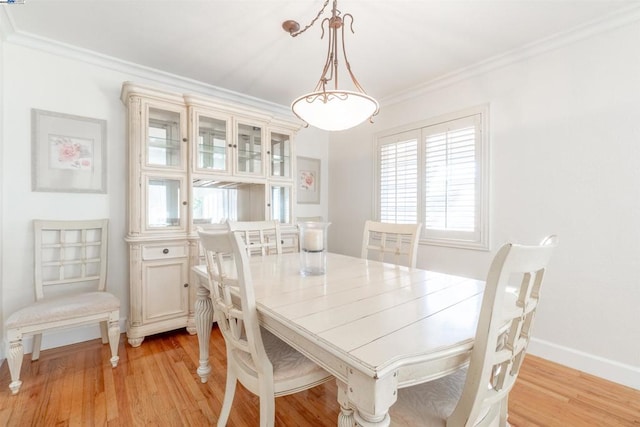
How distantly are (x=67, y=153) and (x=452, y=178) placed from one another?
328cm

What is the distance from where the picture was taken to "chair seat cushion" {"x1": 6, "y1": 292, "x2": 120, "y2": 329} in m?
1.73

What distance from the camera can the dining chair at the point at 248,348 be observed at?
1029mm

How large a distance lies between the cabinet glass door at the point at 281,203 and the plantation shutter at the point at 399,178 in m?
1.07

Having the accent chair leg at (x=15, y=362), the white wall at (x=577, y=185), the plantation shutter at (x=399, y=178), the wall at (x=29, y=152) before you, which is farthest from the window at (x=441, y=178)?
the accent chair leg at (x=15, y=362)

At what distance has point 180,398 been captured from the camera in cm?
163

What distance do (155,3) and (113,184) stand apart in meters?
1.48

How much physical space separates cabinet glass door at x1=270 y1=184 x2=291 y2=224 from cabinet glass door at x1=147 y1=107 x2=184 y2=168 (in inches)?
38.2

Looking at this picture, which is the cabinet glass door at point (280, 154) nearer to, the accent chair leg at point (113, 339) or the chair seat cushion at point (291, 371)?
the accent chair leg at point (113, 339)

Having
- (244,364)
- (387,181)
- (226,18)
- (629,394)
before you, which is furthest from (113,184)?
(629,394)

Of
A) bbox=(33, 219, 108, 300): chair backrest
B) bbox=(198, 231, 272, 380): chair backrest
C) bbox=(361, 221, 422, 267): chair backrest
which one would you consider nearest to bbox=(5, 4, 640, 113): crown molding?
bbox=(33, 219, 108, 300): chair backrest

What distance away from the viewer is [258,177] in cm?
284

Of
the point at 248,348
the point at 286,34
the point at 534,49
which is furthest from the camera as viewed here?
the point at 534,49

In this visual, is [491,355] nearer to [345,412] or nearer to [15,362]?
[345,412]

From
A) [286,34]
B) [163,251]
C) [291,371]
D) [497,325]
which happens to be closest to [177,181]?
[163,251]
